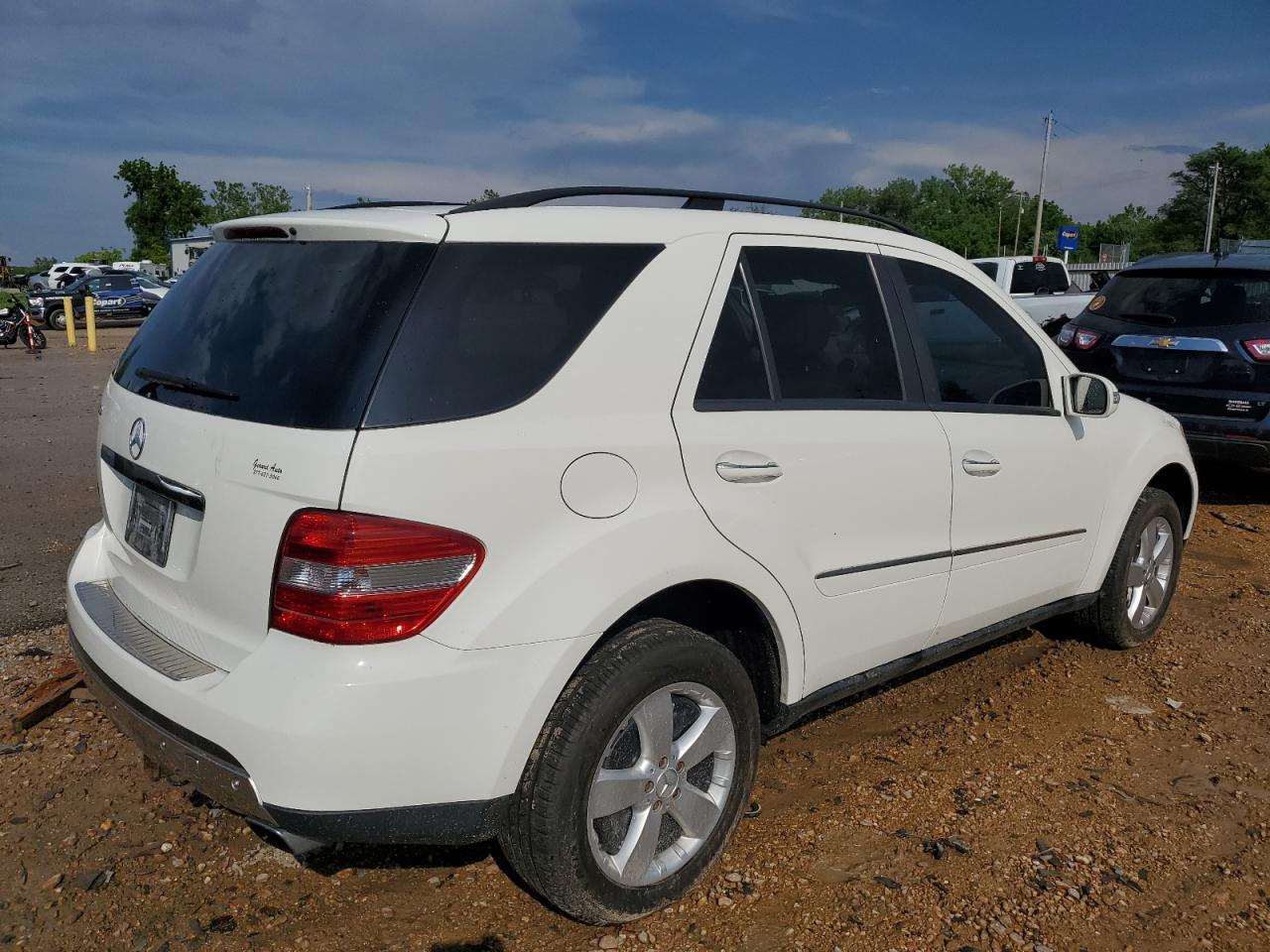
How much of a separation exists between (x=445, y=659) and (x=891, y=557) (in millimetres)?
1534

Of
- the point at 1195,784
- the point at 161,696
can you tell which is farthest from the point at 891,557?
the point at 161,696

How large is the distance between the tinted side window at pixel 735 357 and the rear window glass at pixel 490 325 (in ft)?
1.05

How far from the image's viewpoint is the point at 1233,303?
700 cm

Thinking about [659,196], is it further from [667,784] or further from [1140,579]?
[1140,579]

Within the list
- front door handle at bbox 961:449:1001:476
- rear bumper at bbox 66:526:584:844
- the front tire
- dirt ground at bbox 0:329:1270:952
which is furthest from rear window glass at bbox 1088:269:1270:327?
rear bumper at bbox 66:526:584:844

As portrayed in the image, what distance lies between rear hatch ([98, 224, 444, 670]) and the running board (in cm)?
151

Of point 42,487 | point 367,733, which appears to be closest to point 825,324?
point 367,733

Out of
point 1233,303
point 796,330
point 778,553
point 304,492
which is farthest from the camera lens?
point 1233,303

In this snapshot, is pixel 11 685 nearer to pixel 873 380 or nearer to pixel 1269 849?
pixel 873 380

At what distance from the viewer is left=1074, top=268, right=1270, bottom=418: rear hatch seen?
6.82m

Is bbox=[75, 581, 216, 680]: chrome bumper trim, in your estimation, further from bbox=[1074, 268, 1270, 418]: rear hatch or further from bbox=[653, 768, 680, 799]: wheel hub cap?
bbox=[1074, 268, 1270, 418]: rear hatch

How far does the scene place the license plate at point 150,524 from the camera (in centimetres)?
256

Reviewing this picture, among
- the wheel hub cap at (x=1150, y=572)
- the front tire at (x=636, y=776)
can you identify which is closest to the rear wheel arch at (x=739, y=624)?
the front tire at (x=636, y=776)

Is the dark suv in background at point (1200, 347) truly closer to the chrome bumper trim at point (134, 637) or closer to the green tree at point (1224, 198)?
the chrome bumper trim at point (134, 637)
